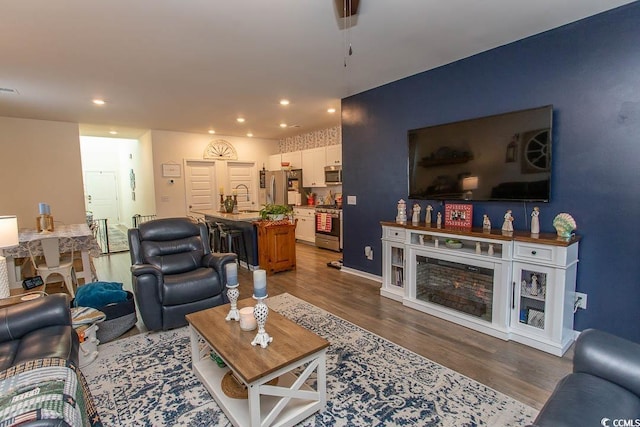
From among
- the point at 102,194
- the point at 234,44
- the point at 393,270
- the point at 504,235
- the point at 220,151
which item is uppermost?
the point at 234,44

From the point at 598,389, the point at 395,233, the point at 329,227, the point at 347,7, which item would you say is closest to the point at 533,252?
the point at 395,233

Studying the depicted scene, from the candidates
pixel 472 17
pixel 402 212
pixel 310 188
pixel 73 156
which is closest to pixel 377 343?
pixel 402 212

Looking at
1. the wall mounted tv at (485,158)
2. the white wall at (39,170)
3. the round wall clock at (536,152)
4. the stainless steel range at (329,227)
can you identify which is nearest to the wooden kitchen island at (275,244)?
the stainless steel range at (329,227)

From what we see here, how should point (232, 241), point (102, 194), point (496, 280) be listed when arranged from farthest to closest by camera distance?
point (102, 194) < point (232, 241) < point (496, 280)

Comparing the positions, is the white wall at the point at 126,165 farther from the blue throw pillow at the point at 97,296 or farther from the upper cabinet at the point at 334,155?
the blue throw pillow at the point at 97,296

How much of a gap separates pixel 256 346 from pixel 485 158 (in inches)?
107

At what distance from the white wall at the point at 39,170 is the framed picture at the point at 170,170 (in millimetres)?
1525

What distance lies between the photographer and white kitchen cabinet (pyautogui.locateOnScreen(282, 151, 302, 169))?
7.43 meters

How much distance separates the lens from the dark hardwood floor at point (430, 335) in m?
2.21

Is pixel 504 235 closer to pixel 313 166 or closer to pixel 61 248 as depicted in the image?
pixel 313 166

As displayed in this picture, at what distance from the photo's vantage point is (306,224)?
23.7 ft

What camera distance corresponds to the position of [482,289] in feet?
9.72

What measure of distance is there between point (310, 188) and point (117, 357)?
5.63 m

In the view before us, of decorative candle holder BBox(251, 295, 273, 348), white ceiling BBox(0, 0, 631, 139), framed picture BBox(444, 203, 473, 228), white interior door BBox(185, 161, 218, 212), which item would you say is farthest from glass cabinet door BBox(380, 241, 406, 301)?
white interior door BBox(185, 161, 218, 212)
